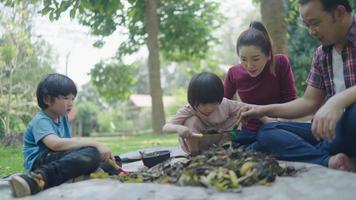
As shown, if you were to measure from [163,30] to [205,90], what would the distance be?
1105cm

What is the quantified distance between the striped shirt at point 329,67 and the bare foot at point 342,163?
16.4 inches

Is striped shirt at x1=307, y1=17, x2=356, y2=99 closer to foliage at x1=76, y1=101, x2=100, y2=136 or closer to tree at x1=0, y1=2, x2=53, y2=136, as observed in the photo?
tree at x1=0, y1=2, x2=53, y2=136

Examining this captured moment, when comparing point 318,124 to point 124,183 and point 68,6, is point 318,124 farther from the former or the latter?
point 68,6

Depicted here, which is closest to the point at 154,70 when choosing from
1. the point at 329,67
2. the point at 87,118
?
the point at 329,67

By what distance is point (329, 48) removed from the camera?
2.65 metres

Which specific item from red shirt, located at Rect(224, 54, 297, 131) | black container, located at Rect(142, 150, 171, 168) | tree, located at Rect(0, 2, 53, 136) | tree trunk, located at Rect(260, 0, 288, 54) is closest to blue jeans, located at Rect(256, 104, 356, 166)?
red shirt, located at Rect(224, 54, 297, 131)

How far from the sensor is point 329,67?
2639 mm

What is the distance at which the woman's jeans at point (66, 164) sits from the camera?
234cm

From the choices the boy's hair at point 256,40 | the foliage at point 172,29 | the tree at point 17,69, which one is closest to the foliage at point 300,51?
the foliage at point 172,29

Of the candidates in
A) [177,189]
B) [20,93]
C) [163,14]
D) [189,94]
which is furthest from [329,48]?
[163,14]

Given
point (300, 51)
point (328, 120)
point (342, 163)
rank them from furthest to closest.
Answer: point (300, 51), point (342, 163), point (328, 120)

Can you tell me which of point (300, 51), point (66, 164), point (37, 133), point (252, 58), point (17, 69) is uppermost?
point (300, 51)

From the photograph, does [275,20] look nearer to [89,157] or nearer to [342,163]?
[342,163]

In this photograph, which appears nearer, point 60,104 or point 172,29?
point 60,104
